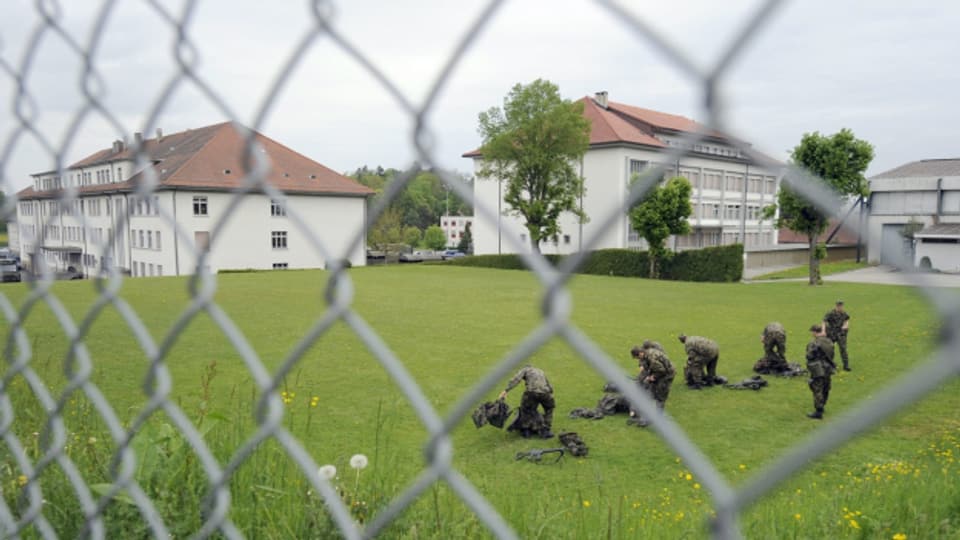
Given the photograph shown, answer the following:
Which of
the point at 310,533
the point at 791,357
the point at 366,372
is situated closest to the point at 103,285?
the point at 310,533

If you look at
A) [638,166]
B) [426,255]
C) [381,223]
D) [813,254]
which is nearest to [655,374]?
[813,254]

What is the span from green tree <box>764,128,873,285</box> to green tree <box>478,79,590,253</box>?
30cm

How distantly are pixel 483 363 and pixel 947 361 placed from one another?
30.2ft

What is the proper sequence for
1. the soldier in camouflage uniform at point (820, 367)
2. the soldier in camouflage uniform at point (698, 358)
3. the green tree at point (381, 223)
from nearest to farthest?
the green tree at point (381, 223) < the soldier in camouflage uniform at point (820, 367) < the soldier in camouflage uniform at point (698, 358)

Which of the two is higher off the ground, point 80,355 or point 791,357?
point 80,355

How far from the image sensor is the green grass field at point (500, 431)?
2.40m

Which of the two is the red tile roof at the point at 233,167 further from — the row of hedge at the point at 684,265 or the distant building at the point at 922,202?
the row of hedge at the point at 684,265

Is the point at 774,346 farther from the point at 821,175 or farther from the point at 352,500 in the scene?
the point at 821,175

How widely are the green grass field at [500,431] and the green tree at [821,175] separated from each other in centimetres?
19

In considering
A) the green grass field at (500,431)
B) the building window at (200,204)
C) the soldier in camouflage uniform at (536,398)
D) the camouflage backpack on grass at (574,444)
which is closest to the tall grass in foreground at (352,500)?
the green grass field at (500,431)

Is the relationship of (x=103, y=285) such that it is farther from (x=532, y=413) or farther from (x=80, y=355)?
(x=532, y=413)

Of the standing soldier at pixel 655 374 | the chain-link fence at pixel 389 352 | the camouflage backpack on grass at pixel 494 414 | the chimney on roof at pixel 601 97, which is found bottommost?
the camouflage backpack on grass at pixel 494 414

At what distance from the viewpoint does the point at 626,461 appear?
5785mm

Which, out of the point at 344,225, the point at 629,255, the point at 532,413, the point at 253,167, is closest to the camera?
the point at 253,167
